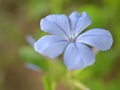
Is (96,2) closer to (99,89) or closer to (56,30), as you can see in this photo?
(99,89)

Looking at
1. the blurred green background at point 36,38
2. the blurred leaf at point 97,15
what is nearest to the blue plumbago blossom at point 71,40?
the blurred green background at point 36,38

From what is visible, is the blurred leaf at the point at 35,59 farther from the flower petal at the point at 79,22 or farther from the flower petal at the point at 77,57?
the flower petal at the point at 77,57

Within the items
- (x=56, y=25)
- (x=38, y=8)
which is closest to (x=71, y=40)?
(x=56, y=25)

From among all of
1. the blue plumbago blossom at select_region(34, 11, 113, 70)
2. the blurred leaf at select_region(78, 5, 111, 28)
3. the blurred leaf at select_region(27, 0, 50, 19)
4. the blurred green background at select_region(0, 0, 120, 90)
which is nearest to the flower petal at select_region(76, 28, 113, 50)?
the blue plumbago blossom at select_region(34, 11, 113, 70)

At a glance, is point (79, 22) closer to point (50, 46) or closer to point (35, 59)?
point (50, 46)

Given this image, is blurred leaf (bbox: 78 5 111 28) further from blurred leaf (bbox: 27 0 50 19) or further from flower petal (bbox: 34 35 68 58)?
flower petal (bbox: 34 35 68 58)
